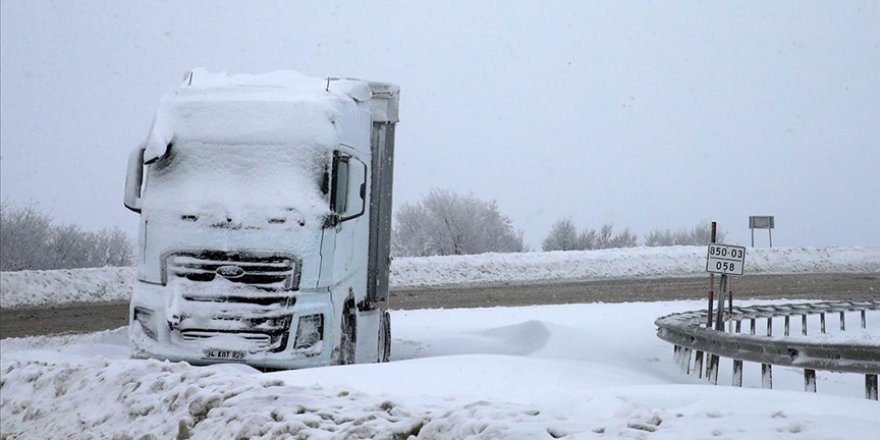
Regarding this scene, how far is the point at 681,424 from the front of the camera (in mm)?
4922

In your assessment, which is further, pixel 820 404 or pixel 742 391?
pixel 742 391

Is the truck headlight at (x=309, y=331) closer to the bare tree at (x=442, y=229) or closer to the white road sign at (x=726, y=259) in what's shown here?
the white road sign at (x=726, y=259)

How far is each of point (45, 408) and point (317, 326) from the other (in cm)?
269

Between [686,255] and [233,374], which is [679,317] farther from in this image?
[686,255]

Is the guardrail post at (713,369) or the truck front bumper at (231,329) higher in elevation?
the truck front bumper at (231,329)

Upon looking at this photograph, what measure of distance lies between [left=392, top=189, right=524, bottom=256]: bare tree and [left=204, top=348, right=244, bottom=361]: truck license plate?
142ft

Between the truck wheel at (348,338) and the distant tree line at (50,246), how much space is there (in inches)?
1313

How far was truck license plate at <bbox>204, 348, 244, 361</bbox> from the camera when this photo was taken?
28.9 feet

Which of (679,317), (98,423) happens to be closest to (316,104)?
(98,423)

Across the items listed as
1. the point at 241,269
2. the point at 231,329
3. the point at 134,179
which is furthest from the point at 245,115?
the point at 231,329

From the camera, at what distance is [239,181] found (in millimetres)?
9391

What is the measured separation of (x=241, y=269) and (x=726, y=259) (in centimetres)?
727

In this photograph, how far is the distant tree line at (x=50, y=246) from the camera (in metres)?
39.9

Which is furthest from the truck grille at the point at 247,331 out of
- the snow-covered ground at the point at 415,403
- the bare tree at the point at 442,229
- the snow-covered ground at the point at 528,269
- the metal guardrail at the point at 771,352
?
the bare tree at the point at 442,229
